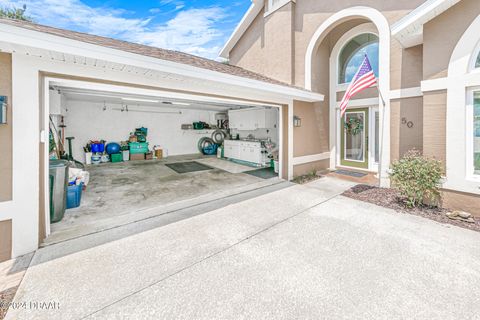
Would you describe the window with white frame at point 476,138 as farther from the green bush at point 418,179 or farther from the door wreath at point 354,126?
the door wreath at point 354,126

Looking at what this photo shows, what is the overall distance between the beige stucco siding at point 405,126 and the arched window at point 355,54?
2.15 meters

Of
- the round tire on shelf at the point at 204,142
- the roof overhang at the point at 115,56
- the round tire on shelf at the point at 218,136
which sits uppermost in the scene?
the roof overhang at the point at 115,56

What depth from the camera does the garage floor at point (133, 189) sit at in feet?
13.6

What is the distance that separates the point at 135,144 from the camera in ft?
38.7

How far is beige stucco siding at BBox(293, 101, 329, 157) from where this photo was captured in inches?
300

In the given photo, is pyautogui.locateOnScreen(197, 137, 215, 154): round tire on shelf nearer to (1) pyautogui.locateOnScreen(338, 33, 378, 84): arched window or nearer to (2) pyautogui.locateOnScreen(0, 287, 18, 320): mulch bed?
(1) pyautogui.locateOnScreen(338, 33, 378, 84): arched window

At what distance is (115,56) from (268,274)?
4103 millimetres

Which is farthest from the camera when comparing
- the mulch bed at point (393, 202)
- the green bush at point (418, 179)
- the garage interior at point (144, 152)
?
the garage interior at point (144, 152)

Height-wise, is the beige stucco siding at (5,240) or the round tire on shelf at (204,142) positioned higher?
the round tire on shelf at (204,142)

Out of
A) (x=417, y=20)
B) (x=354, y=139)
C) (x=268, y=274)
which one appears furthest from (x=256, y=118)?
(x=268, y=274)

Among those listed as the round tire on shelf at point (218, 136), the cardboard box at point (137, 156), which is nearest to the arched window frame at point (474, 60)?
the round tire on shelf at point (218, 136)

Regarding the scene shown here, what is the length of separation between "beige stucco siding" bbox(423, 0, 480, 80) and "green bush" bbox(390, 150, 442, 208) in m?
1.89

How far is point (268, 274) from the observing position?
260cm

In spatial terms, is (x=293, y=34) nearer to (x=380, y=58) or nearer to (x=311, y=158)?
(x=380, y=58)
